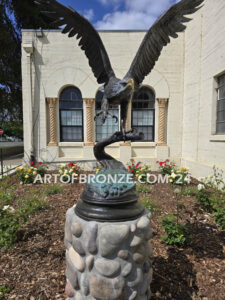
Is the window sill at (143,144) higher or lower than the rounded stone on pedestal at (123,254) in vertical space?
higher

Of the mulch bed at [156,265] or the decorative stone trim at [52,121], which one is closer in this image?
the mulch bed at [156,265]

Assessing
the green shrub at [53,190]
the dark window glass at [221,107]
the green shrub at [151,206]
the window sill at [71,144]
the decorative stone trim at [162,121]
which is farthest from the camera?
the window sill at [71,144]

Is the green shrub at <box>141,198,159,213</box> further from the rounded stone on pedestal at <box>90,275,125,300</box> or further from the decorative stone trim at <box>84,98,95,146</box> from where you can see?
the decorative stone trim at <box>84,98,95,146</box>

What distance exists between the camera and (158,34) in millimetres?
2193

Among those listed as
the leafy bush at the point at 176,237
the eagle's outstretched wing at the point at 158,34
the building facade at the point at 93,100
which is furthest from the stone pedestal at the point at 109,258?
the building facade at the point at 93,100

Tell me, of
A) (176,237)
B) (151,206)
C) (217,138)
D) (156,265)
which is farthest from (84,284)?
(217,138)

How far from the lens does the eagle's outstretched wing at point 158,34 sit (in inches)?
80.1

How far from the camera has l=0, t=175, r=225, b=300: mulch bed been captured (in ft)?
7.04

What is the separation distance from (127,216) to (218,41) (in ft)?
21.8

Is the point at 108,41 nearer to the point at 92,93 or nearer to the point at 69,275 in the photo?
the point at 92,93

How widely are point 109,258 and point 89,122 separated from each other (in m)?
7.18

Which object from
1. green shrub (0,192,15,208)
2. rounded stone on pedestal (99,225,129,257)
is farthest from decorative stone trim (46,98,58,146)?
rounded stone on pedestal (99,225,129,257)

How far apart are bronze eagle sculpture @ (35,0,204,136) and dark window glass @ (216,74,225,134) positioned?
4605 millimetres

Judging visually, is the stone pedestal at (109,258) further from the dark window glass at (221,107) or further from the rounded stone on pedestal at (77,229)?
the dark window glass at (221,107)
